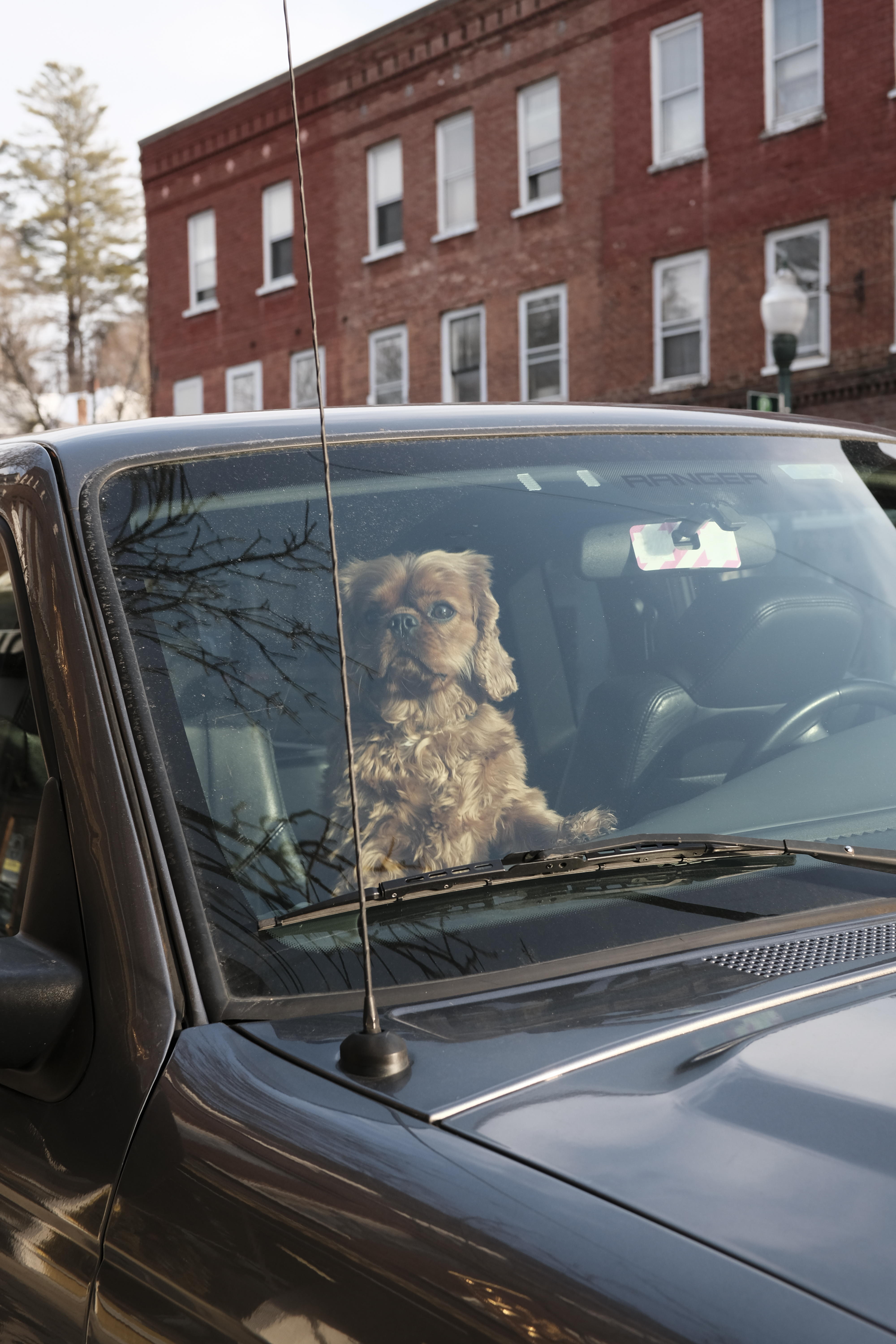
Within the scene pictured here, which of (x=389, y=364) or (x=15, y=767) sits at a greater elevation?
(x=389, y=364)

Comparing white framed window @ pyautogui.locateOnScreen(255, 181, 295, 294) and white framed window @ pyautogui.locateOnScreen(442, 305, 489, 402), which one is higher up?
white framed window @ pyautogui.locateOnScreen(255, 181, 295, 294)

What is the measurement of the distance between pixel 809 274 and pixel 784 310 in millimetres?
9229

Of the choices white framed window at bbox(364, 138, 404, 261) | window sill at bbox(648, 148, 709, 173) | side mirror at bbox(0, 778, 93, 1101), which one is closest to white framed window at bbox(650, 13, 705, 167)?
window sill at bbox(648, 148, 709, 173)

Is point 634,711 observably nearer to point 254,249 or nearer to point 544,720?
point 544,720

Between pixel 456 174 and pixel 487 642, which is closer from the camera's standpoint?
pixel 487 642

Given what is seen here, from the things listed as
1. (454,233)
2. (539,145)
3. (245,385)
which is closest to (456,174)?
(454,233)

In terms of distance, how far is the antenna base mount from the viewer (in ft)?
3.98

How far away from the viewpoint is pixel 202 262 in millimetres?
30047

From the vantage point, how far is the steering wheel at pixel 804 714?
6.47 feet

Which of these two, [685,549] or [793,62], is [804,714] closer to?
[685,549]

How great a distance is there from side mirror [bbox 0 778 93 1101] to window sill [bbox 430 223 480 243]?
949 inches

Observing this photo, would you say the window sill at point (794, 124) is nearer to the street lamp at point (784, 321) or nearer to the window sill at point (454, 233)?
the window sill at point (454, 233)

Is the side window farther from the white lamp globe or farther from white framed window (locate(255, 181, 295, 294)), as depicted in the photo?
white framed window (locate(255, 181, 295, 294))

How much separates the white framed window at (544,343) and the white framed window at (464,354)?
912mm
